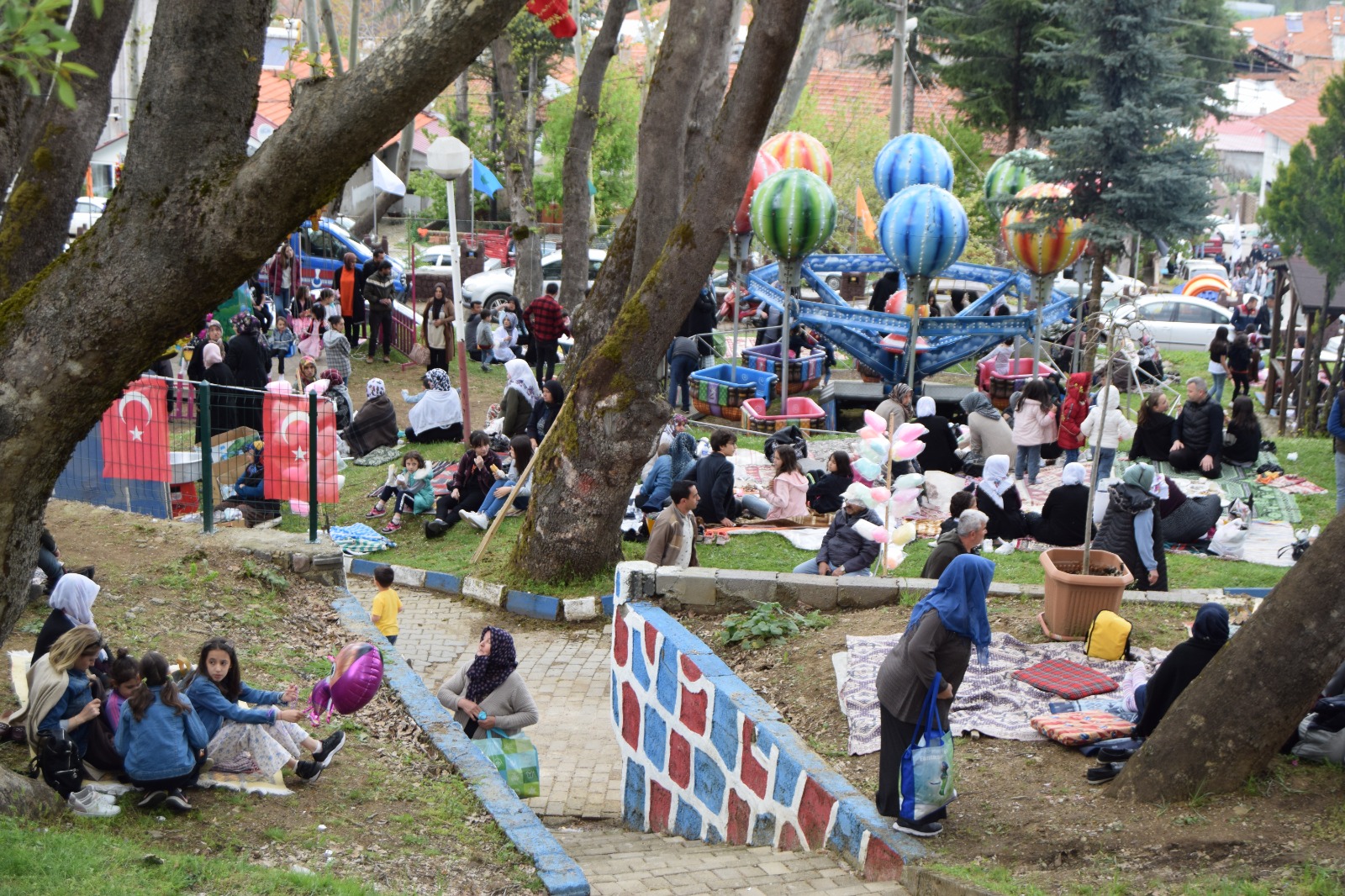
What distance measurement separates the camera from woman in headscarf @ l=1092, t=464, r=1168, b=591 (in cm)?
977

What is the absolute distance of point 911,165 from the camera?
21062 mm

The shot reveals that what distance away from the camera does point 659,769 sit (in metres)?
8.41

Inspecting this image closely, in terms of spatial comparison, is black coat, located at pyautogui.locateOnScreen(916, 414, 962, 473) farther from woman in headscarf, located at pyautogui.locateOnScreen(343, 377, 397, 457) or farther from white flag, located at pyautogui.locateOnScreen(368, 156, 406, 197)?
white flag, located at pyautogui.locateOnScreen(368, 156, 406, 197)

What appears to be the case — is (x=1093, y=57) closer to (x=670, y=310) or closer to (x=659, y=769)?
(x=670, y=310)

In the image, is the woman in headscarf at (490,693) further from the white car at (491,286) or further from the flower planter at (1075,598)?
the white car at (491,286)

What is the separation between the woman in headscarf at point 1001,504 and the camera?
12.5 meters

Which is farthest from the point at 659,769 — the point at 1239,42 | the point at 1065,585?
the point at 1239,42

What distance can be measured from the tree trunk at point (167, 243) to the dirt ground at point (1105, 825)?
4038 millimetres

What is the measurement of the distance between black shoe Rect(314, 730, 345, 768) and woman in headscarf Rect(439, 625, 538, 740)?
3.51 ft

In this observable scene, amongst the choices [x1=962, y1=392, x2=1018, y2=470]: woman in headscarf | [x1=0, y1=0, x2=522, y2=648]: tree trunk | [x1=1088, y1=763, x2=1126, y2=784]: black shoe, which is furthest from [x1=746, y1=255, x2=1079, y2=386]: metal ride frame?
[x1=0, y1=0, x2=522, y2=648]: tree trunk

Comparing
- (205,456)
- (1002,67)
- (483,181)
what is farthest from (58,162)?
(1002,67)

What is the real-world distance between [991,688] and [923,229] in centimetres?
996

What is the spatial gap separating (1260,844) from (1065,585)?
2.92 m

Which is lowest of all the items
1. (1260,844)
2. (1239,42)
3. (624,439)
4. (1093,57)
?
(1260,844)
